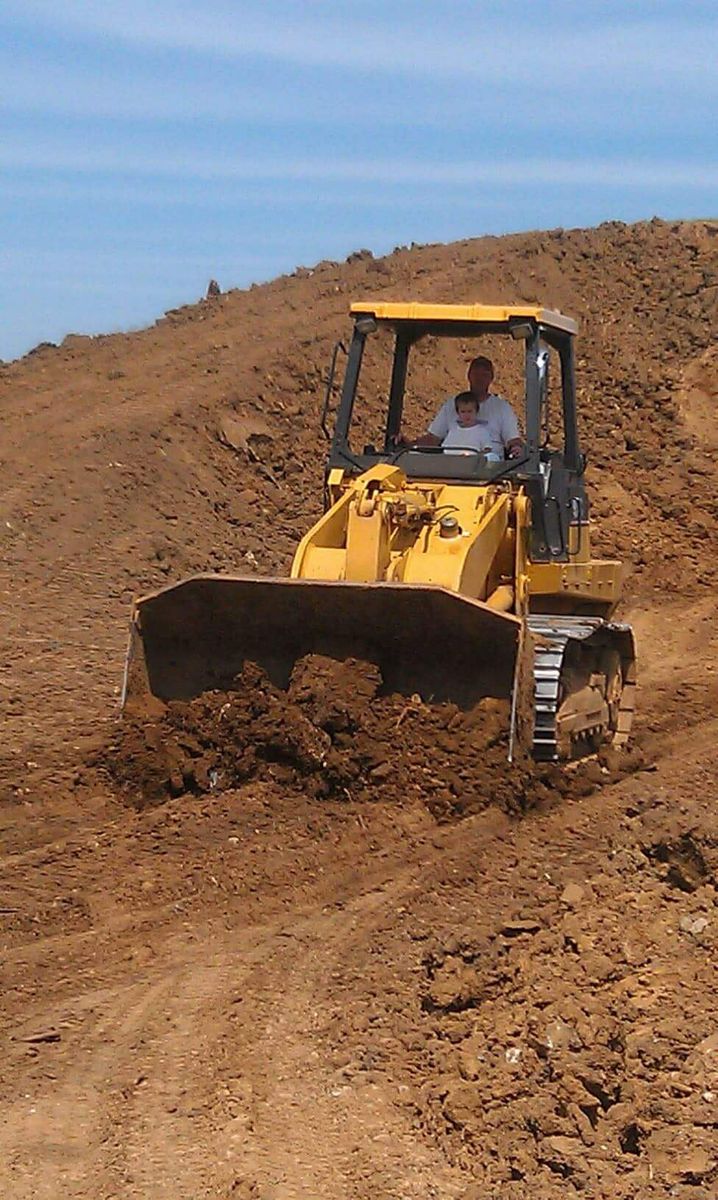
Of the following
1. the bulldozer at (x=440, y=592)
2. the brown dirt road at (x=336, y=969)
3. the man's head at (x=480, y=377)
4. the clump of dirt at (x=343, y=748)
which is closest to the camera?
the brown dirt road at (x=336, y=969)

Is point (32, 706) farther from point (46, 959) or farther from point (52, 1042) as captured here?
point (52, 1042)

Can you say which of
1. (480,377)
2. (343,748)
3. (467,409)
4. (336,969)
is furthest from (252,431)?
(336,969)

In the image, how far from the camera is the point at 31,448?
683 inches

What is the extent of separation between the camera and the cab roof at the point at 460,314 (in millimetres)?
10008

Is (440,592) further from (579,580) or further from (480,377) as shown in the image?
(579,580)

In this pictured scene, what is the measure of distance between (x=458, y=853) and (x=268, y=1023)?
2179 millimetres

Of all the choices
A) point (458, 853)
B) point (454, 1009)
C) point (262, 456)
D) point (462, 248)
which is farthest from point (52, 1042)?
point (462, 248)

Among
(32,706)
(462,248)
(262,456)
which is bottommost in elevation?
(32,706)

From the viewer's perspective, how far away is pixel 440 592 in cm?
854

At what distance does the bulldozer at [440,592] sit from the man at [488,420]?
9 cm

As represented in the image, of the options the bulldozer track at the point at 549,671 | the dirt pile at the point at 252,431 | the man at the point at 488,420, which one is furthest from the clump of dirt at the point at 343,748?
the man at the point at 488,420

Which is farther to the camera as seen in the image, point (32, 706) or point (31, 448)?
point (31, 448)

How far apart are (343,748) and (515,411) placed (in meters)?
2.87

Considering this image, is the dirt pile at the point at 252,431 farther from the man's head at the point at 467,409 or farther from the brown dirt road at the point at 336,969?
the man's head at the point at 467,409
